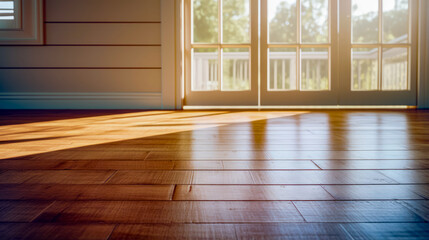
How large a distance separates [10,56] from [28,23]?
0.35 metres

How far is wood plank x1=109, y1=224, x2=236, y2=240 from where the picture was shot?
0.49 metres

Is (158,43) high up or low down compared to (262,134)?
up

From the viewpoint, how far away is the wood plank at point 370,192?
0.65m

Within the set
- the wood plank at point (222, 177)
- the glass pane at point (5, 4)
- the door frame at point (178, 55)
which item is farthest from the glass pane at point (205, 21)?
the wood plank at point (222, 177)

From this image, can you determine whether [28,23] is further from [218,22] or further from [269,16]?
[269,16]

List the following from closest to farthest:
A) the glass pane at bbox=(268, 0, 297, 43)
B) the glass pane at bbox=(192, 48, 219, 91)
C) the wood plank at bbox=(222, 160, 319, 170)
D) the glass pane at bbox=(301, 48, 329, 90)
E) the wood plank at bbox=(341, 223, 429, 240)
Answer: the wood plank at bbox=(341, 223, 429, 240) < the wood plank at bbox=(222, 160, 319, 170) < the glass pane at bbox=(268, 0, 297, 43) < the glass pane at bbox=(192, 48, 219, 91) < the glass pane at bbox=(301, 48, 329, 90)

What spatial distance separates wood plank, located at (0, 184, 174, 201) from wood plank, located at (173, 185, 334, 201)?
4 centimetres

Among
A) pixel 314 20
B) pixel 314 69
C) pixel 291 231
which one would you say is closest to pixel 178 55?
pixel 314 20

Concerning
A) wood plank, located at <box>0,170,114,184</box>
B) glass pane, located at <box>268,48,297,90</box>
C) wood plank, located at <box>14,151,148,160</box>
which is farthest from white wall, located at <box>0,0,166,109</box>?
wood plank, located at <box>0,170,114,184</box>

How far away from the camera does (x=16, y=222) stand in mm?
536

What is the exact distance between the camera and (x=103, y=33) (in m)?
3.26

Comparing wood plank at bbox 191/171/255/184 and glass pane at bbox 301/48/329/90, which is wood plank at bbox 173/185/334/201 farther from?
glass pane at bbox 301/48/329/90

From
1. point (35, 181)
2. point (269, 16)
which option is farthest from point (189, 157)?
point (269, 16)

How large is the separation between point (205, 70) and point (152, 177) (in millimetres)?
3196
